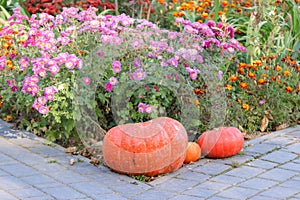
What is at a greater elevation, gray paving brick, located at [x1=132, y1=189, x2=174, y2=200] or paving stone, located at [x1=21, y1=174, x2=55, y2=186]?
paving stone, located at [x1=21, y1=174, x2=55, y2=186]

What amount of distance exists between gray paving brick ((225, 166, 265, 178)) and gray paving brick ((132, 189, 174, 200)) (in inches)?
24.9

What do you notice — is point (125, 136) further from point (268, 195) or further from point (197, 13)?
point (197, 13)

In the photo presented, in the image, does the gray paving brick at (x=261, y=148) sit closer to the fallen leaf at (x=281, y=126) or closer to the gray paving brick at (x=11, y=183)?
the fallen leaf at (x=281, y=126)

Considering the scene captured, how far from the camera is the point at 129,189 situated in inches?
173

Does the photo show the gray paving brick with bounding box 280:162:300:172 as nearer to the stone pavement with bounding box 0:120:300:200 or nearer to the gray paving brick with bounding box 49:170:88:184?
the stone pavement with bounding box 0:120:300:200

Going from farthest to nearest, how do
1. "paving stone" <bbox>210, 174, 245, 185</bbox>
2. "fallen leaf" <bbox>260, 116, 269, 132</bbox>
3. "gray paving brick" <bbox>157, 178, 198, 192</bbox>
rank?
"fallen leaf" <bbox>260, 116, 269, 132</bbox> → "paving stone" <bbox>210, 174, 245, 185</bbox> → "gray paving brick" <bbox>157, 178, 198, 192</bbox>

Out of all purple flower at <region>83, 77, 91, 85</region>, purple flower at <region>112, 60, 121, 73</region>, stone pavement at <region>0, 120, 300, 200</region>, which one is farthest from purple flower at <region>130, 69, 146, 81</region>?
stone pavement at <region>0, 120, 300, 200</region>

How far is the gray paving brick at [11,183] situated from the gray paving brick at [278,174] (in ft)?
5.64

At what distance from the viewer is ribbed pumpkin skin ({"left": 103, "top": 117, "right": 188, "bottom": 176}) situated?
4.62m

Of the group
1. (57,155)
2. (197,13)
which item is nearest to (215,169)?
(57,155)

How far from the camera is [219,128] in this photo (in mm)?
5246

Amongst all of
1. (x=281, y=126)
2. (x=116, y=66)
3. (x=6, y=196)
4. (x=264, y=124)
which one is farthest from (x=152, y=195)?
(x=281, y=126)

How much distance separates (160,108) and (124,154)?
77 centimetres

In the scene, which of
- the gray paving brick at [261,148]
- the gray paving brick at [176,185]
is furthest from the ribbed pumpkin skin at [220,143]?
the gray paving brick at [176,185]
